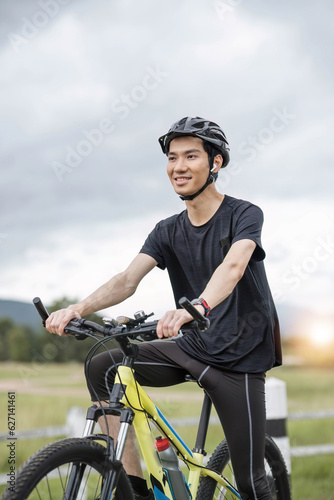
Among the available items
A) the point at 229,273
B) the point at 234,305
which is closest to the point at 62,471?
the point at 229,273

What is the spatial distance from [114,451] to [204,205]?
4.49 feet

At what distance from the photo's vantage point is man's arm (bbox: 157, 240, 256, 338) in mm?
2473

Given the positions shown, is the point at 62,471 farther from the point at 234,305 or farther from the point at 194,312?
the point at 234,305

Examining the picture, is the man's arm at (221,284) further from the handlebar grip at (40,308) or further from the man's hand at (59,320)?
the handlebar grip at (40,308)

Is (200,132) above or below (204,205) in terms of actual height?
above

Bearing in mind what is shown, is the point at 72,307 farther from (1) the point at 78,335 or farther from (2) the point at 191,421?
(2) the point at 191,421

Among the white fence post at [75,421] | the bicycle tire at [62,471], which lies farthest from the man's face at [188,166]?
the white fence post at [75,421]

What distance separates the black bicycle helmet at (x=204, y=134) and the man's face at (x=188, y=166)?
3 cm

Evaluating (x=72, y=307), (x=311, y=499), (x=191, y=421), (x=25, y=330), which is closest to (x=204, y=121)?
(x=72, y=307)

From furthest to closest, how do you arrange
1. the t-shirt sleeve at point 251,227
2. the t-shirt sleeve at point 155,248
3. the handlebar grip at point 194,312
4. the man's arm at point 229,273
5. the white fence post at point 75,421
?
the white fence post at point 75,421 → the t-shirt sleeve at point 155,248 → the t-shirt sleeve at point 251,227 → the man's arm at point 229,273 → the handlebar grip at point 194,312

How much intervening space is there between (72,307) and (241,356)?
0.88m

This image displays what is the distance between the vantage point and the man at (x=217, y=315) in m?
3.16

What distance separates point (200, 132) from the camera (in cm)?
325

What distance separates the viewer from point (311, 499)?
611cm
